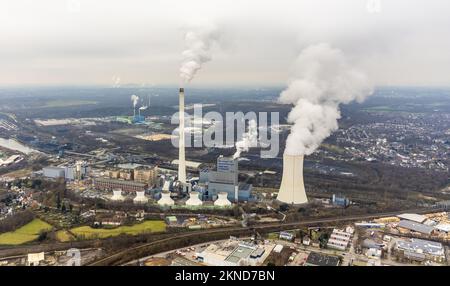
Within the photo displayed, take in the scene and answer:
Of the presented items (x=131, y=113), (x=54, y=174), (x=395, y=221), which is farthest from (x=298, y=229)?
(x=131, y=113)

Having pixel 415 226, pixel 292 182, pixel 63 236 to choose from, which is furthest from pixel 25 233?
pixel 415 226

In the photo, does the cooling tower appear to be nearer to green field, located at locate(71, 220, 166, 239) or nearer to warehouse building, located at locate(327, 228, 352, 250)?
warehouse building, located at locate(327, 228, 352, 250)

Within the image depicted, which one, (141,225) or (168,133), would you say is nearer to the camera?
(141,225)

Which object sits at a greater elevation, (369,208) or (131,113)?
(131,113)

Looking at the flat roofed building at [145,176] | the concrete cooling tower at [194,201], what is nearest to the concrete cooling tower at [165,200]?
the concrete cooling tower at [194,201]

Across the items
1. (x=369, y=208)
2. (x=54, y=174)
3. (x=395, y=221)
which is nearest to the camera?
(x=395, y=221)

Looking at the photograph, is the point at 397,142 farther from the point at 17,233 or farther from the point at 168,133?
the point at 17,233

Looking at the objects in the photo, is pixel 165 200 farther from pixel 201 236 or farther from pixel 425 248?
pixel 425 248

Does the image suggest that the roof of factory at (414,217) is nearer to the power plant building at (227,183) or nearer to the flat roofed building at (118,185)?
the power plant building at (227,183)
